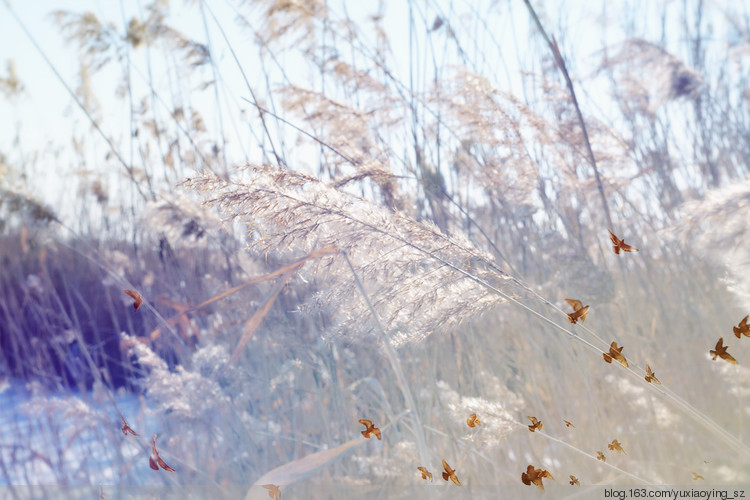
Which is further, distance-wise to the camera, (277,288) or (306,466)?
(306,466)

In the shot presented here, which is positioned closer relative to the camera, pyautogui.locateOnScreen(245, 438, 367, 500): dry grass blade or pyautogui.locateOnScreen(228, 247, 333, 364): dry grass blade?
pyautogui.locateOnScreen(228, 247, 333, 364): dry grass blade

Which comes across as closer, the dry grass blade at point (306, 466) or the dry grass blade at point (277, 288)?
the dry grass blade at point (277, 288)

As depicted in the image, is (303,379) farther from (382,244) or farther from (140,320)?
(140,320)

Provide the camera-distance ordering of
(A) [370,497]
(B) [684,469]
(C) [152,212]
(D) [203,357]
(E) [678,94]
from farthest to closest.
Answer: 1. (E) [678,94]
2. (C) [152,212]
3. (D) [203,357]
4. (A) [370,497]
5. (B) [684,469]

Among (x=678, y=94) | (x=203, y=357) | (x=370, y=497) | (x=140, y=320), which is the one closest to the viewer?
(x=370, y=497)

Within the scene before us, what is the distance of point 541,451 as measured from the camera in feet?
4.90

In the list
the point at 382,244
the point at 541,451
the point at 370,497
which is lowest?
the point at 370,497

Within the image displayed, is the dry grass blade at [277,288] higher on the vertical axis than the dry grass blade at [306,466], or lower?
higher

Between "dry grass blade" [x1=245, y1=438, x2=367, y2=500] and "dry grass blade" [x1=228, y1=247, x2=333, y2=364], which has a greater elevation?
"dry grass blade" [x1=228, y1=247, x2=333, y2=364]

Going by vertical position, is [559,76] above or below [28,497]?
above

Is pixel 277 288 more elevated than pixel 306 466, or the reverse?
pixel 277 288

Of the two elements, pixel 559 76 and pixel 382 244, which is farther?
pixel 559 76

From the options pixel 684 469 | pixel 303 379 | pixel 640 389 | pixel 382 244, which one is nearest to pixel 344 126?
pixel 303 379

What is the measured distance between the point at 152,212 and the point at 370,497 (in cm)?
111
